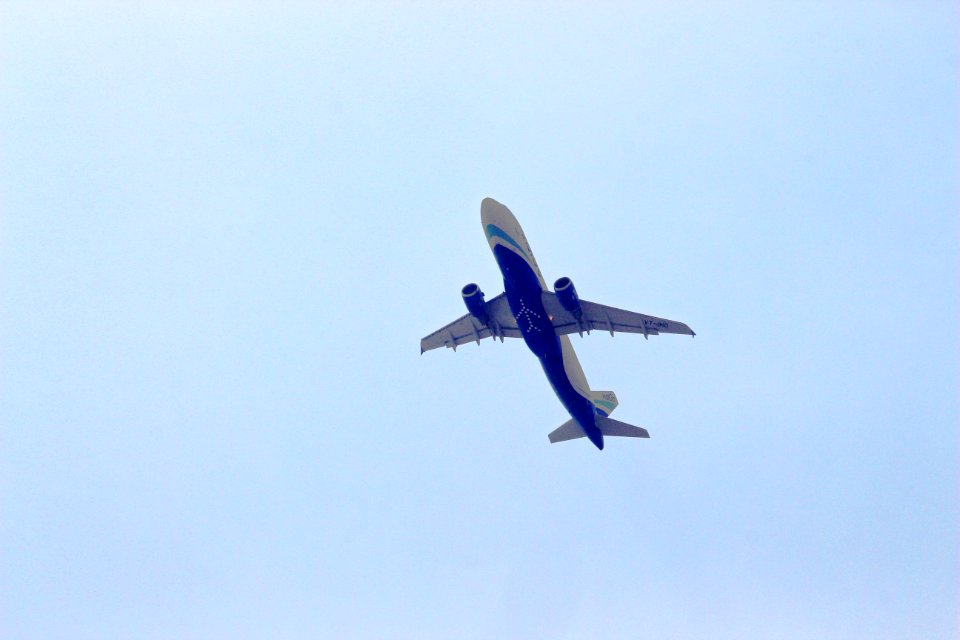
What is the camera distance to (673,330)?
1959 inches

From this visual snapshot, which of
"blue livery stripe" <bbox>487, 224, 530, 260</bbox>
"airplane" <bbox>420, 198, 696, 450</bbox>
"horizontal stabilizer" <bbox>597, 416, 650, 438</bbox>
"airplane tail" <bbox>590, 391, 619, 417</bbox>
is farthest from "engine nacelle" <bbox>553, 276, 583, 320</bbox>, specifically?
"horizontal stabilizer" <bbox>597, 416, 650, 438</bbox>

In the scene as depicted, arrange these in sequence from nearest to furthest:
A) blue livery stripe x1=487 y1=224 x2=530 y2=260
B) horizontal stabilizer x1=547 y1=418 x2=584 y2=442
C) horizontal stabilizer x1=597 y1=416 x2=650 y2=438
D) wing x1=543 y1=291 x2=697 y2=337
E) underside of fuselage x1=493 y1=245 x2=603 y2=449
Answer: blue livery stripe x1=487 y1=224 x2=530 y2=260 < underside of fuselage x1=493 y1=245 x2=603 y2=449 < wing x1=543 y1=291 x2=697 y2=337 < horizontal stabilizer x1=597 y1=416 x2=650 y2=438 < horizontal stabilizer x1=547 y1=418 x2=584 y2=442

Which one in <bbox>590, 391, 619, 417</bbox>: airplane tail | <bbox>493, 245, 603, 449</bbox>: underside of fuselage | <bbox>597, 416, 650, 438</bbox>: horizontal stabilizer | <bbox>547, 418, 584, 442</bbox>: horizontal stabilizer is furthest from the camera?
<bbox>547, 418, 584, 442</bbox>: horizontal stabilizer

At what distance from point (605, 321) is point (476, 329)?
25.5 ft

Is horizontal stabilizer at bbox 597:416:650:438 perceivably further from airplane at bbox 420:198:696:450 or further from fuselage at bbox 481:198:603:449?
fuselage at bbox 481:198:603:449

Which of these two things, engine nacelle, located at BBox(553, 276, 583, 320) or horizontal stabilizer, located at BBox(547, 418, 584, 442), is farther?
horizontal stabilizer, located at BBox(547, 418, 584, 442)

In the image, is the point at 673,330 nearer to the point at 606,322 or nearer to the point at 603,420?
the point at 606,322

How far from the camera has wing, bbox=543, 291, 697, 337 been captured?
4966 centimetres

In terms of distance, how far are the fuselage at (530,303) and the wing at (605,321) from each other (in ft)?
1.97

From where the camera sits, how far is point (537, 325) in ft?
163

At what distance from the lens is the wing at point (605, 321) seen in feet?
163

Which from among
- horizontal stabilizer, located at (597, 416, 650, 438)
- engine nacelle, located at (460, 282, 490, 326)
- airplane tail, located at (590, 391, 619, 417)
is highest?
engine nacelle, located at (460, 282, 490, 326)

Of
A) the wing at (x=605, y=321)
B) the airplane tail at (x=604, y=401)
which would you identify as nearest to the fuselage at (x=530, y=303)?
the wing at (x=605, y=321)

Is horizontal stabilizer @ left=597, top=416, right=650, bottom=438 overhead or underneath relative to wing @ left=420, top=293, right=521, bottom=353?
underneath
